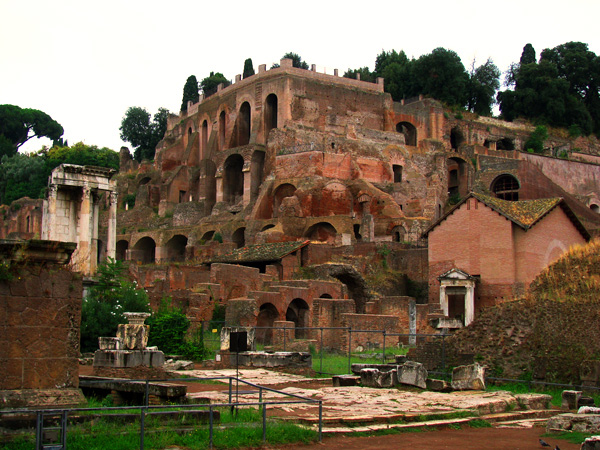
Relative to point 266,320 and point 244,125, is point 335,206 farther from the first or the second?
point 266,320

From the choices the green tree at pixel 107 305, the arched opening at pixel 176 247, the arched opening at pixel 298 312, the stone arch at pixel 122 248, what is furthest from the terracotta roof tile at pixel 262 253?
the stone arch at pixel 122 248

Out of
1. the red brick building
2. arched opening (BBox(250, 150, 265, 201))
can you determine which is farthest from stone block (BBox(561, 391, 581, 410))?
arched opening (BBox(250, 150, 265, 201))

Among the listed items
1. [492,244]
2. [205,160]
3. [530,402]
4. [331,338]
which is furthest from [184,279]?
[205,160]

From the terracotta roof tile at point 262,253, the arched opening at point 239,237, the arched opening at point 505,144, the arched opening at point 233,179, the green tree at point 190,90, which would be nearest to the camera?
the terracotta roof tile at point 262,253

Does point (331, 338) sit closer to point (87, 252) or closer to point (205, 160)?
point (87, 252)

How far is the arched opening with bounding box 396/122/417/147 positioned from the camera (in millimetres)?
72113

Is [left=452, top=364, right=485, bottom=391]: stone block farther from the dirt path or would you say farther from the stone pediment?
the stone pediment

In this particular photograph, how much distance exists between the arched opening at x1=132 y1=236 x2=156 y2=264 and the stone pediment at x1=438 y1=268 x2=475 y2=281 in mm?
32087

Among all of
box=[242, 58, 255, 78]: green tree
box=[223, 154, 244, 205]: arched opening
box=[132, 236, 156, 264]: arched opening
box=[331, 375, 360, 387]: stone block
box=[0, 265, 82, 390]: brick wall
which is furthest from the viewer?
box=[242, 58, 255, 78]: green tree

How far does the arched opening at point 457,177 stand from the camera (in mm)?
66444

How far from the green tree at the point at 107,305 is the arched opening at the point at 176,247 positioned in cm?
3197

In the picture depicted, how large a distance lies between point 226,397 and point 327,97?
179ft

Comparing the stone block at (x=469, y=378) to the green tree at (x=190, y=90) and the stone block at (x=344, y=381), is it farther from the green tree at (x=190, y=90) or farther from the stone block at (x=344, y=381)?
the green tree at (x=190, y=90)

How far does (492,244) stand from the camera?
36.2m
